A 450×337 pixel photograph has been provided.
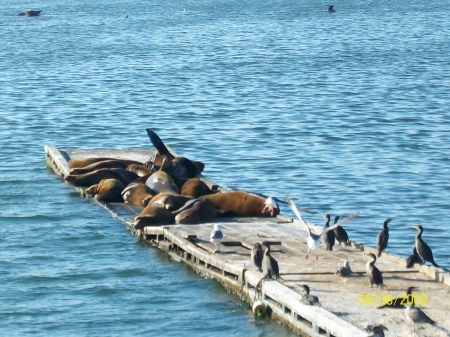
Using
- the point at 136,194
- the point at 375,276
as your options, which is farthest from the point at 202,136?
the point at 375,276

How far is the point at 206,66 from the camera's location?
51.5 metres

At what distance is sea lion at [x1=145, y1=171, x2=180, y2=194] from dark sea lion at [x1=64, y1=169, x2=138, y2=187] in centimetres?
84

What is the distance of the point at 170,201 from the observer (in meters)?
19.3

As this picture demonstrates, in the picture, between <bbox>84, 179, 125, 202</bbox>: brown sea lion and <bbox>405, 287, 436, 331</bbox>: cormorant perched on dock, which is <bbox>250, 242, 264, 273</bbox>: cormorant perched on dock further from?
<bbox>84, 179, 125, 202</bbox>: brown sea lion

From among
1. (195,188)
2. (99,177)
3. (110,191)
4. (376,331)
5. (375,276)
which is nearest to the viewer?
(376,331)

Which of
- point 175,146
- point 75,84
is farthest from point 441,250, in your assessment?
point 75,84

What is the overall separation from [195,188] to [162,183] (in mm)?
655

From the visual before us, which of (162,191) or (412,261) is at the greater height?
(412,261)

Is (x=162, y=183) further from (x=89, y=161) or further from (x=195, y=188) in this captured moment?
(x=89, y=161)

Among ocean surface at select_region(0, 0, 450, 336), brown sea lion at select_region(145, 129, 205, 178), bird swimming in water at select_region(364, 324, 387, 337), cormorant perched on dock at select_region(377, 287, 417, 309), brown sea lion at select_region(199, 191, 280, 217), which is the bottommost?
ocean surface at select_region(0, 0, 450, 336)

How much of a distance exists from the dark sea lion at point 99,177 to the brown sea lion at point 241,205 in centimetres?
302

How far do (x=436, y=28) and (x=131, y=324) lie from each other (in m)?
59.4

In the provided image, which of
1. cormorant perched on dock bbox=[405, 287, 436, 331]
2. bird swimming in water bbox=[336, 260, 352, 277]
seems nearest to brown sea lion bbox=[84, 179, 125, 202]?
bird swimming in water bbox=[336, 260, 352, 277]

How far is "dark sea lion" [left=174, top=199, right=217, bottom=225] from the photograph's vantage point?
60.6 feet
